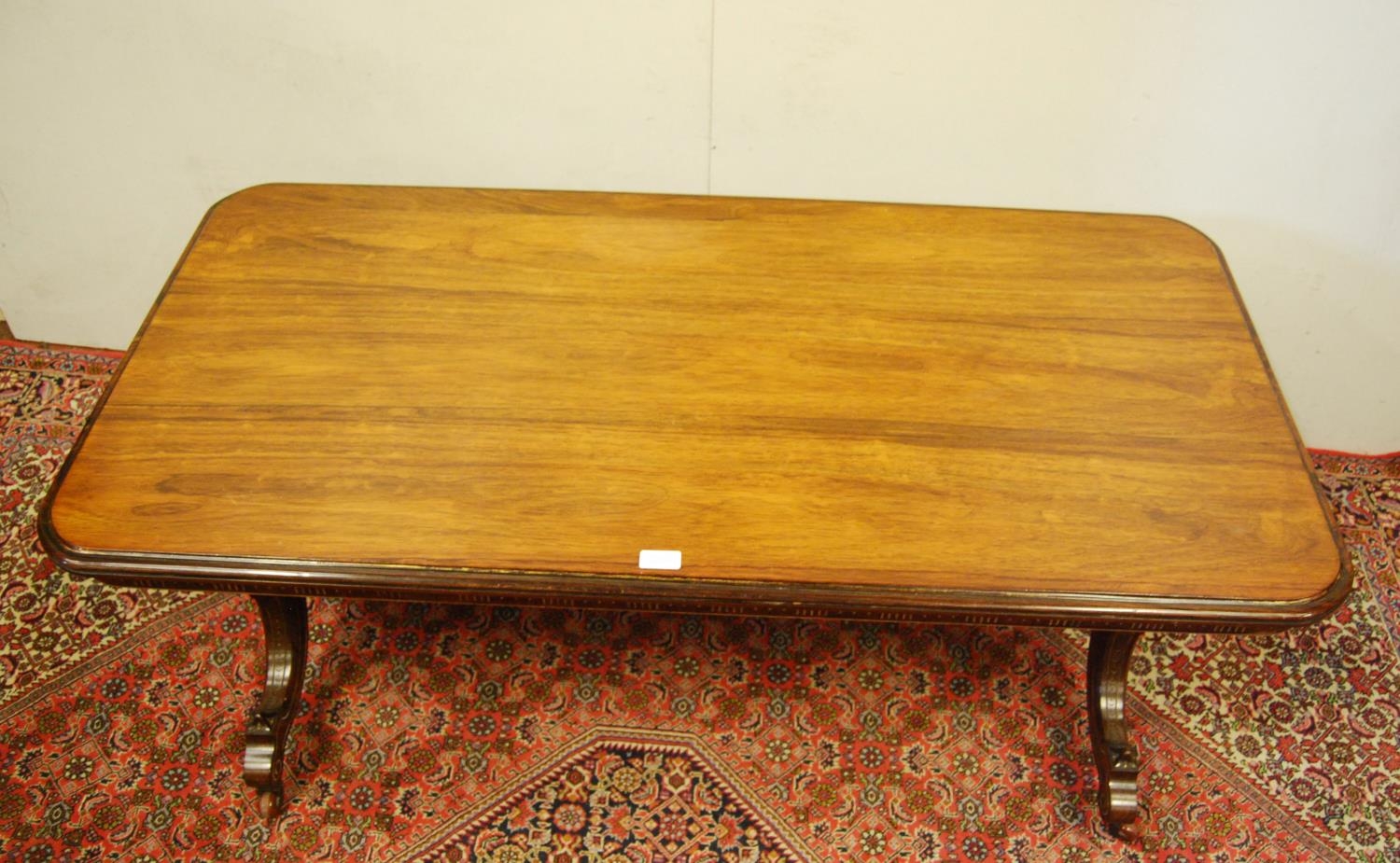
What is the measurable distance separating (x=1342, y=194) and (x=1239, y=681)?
2.82 feet

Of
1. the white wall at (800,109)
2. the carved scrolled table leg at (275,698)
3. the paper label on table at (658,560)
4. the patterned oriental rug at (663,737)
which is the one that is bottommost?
the patterned oriental rug at (663,737)

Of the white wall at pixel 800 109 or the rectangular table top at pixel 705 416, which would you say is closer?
the rectangular table top at pixel 705 416

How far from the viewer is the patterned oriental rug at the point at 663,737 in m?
1.67

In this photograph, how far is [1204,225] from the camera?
194 cm

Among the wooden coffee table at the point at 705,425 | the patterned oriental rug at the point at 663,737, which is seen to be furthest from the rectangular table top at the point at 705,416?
the patterned oriental rug at the point at 663,737

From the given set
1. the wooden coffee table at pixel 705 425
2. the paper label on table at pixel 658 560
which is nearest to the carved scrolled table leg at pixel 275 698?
the wooden coffee table at pixel 705 425

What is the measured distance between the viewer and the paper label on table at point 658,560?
1.28 meters

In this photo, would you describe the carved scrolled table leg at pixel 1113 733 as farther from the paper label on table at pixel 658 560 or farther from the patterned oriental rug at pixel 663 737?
the paper label on table at pixel 658 560

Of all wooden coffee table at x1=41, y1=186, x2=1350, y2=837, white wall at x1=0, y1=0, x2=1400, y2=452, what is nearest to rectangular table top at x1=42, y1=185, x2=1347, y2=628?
wooden coffee table at x1=41, y1=186, x2=1350, y2=837

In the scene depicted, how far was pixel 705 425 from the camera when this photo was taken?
144cm

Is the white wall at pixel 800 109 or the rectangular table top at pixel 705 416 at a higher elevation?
the white wall at pixel 800 109

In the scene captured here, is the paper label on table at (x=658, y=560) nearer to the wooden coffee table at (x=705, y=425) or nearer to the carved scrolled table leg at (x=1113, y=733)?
the wooden coffee table at (x=705, y=425)

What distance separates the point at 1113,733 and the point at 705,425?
2.77 feet

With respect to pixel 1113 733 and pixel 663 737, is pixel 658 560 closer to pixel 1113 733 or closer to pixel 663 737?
pixel 663 737
